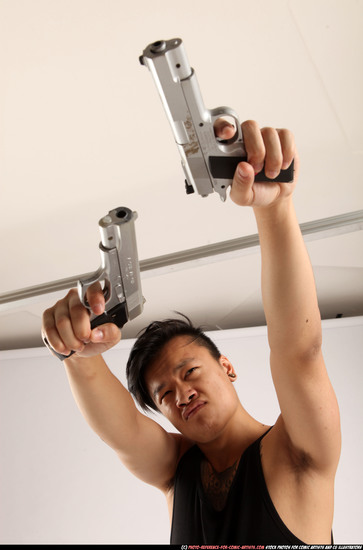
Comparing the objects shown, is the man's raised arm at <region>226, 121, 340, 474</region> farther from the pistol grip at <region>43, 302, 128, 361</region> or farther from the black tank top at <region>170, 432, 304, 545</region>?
the pistol grip at <region>43, 302, 128, 361</region>

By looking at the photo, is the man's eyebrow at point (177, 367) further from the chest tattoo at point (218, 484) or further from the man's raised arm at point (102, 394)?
the chest tattoo at point (218, 484)

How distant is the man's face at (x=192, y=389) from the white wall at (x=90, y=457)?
1198mm

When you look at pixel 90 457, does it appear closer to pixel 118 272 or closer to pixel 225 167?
pixel 118 272

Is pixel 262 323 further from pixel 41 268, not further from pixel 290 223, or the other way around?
pixel 290 223

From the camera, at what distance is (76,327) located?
0.95 meters

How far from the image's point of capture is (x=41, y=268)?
2357 millimetres

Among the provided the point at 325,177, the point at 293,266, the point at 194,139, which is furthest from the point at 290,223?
the point at 325,177

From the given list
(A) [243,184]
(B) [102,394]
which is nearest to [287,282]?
(A) [243,184]

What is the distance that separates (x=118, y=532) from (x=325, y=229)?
1741 mm

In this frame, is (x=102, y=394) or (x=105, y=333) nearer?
(x=105, y=333)

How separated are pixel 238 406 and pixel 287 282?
0.48m

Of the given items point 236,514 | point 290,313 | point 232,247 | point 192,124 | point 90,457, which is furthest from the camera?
point 90,457

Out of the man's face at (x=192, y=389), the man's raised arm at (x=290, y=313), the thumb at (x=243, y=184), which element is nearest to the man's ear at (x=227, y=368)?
the man's face at (x=192, y=389)

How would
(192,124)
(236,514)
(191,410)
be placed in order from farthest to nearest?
(191,410) → (236,514) → (192,124)
